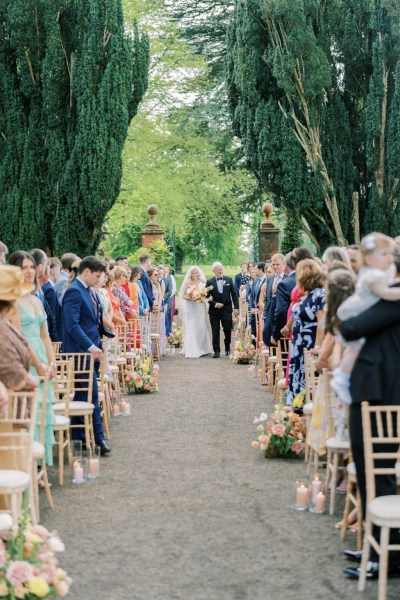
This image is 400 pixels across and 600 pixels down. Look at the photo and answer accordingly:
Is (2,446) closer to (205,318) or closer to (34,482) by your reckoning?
(34,482)

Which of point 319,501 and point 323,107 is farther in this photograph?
point 323,107

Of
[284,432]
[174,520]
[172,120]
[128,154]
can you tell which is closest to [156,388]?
[284,432]

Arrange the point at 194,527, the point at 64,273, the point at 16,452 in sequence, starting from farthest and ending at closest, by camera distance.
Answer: the point at 64,273, the point at 194,527, the point at 16,452

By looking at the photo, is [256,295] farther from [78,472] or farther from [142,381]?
[78,472]

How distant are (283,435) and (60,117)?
1342 centimetres

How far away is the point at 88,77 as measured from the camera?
20.1m

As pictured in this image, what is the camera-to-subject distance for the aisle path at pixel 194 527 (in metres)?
5.26

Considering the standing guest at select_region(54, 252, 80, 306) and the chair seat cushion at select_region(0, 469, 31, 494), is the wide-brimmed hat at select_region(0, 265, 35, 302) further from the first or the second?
the standing guest at select_region(54, 252, 80, 306)

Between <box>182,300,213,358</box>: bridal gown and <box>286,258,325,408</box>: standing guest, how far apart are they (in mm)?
9679

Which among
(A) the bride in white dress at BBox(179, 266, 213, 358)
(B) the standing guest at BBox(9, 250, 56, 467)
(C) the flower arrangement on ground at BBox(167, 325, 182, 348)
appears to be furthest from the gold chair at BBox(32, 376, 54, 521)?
(C) the flower arrangement on ground at BBox(167, 325, 182, 348)

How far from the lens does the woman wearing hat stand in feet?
19.1

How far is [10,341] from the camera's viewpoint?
19.2ft

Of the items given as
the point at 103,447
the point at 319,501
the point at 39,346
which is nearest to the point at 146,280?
the point at 103,447

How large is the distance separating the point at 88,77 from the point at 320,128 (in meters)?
5.42
